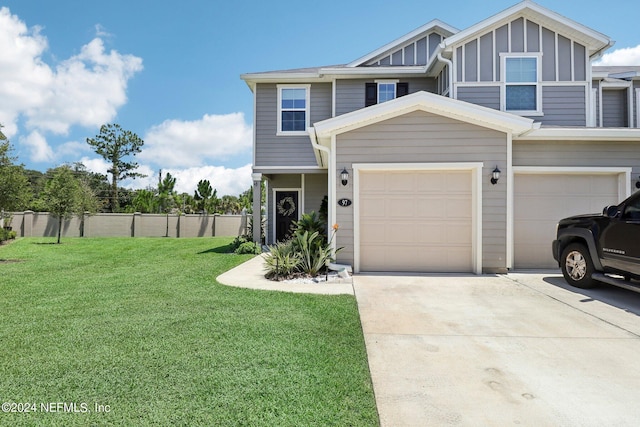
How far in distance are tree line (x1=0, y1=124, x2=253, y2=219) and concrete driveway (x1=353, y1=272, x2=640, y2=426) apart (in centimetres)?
1150

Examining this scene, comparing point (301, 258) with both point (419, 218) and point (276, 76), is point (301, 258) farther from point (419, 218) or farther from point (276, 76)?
point (276, 76)

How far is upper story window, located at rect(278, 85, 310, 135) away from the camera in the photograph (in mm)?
11867

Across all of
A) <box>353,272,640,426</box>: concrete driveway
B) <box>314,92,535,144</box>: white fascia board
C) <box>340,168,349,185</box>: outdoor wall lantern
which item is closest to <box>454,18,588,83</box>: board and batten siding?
<box>314,92,535,144</box>: white fascia board

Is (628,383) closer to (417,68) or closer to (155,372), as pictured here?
(155,372)

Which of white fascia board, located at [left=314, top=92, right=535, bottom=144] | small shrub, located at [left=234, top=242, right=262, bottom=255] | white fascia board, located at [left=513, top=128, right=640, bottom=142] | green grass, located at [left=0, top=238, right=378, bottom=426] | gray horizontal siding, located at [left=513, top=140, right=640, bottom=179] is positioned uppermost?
white fascia board, located at [left=314, top=92, right=535, bottom=144]

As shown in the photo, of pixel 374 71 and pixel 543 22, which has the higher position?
pixel 543 22

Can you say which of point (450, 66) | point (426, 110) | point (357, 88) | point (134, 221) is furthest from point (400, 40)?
point (134, 221)

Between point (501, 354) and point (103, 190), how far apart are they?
3548cm

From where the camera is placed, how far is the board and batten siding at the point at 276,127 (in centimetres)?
1184

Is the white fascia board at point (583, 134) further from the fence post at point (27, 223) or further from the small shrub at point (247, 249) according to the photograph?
the fence post at point (27, 223)

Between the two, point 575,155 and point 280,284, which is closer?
point 280,284

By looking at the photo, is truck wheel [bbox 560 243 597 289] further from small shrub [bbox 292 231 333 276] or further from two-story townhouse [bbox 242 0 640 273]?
small shrub [bbox 292 231 333 276]

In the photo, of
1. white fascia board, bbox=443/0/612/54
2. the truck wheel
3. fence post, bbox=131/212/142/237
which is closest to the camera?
the truck wheel

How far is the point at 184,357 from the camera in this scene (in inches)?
119
